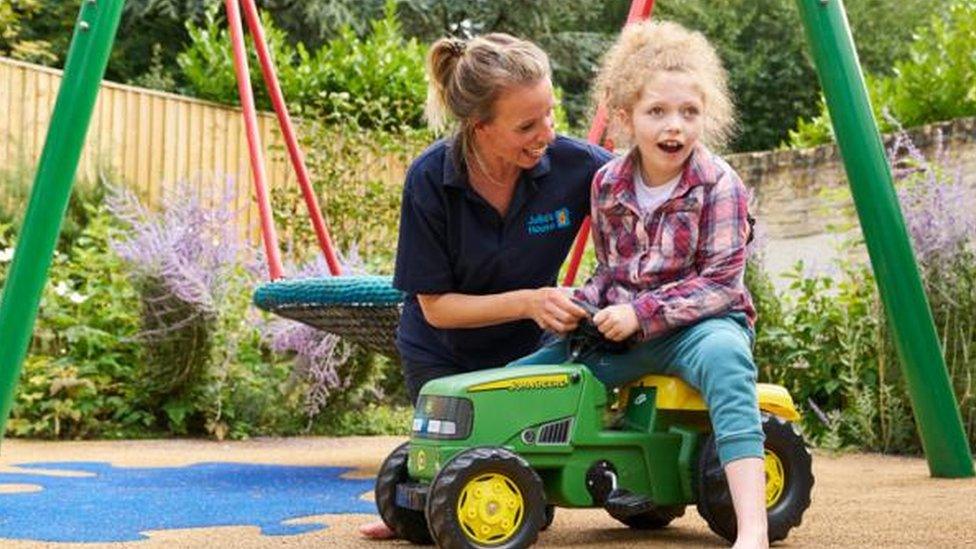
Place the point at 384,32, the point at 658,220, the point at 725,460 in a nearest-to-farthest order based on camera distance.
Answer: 1. the point at 725,460
2. the point at 658,220
3. the point at 384,32

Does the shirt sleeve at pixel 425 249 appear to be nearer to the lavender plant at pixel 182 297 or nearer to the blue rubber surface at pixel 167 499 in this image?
the blue rubber surface at pixel 167 499

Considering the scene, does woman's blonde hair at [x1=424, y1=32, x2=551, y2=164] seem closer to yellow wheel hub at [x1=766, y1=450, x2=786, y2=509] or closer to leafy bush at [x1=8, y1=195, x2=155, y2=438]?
yellow wheel hub at [x1=766, y1=450, x2=786, y2=509]

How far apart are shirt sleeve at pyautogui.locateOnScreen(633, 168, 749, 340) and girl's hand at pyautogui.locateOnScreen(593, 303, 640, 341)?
0.04 ft

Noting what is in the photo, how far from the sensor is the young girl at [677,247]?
248cm

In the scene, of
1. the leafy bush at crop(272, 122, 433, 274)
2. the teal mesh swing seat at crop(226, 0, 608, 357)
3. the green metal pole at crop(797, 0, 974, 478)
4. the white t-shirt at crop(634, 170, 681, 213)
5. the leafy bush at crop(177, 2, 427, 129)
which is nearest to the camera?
the white t-shirt at crop(634, 170, 681, 213)

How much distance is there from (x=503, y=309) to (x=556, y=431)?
0.82 ft

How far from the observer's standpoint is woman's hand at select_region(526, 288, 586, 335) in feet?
8.52

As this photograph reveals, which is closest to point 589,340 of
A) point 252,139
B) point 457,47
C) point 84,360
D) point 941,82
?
point 457,47

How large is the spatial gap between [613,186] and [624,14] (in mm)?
14613

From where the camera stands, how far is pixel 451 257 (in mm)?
2844

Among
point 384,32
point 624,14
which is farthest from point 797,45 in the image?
point 384,32

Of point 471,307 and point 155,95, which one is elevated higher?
point 155,95

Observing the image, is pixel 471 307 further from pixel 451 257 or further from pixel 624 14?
pixel 624 14

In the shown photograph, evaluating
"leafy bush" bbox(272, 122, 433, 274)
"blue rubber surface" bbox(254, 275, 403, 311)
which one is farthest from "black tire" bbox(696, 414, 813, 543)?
"leafy bush" bbox(272, 122, 433, 274)
